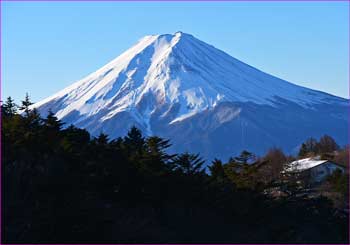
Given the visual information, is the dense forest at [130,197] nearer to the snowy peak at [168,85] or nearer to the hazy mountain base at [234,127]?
the hazy mountain base at [234,127]

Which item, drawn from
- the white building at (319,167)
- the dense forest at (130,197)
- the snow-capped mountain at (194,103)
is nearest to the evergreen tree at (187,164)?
the dense forest at (130,197)

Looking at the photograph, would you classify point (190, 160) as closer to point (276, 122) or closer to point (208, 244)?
point (208, 244)

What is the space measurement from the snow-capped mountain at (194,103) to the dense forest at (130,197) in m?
101

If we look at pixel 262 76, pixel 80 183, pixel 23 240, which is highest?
pixel 262 76

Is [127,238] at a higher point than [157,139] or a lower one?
lower

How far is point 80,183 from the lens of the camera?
14.0 metres

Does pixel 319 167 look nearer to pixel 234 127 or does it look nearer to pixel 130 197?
pixel 130 197

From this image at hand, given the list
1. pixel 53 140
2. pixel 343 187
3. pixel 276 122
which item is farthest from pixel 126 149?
pixel 276 122

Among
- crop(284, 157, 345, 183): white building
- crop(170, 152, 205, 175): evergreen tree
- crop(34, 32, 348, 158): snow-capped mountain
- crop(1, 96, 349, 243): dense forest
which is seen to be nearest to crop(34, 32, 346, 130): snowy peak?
crop(34, 32, 348, 158): snow-capped mountain

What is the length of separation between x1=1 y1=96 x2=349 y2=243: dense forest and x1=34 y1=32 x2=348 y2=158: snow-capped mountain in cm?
10145

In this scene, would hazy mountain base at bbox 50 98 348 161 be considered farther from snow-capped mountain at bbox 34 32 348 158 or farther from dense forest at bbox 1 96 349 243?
dense forest at bbox 1 96 349 243

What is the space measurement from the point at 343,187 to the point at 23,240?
20286 millimetres

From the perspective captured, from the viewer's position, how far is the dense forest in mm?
13008

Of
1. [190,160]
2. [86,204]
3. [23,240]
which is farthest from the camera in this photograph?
[190,160]
